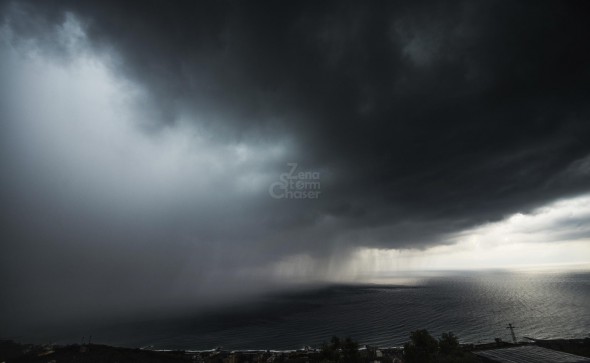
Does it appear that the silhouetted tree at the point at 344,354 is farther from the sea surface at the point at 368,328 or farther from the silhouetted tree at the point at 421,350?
the sea surface at the point at 368,328

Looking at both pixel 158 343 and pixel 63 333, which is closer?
pixel 158 343

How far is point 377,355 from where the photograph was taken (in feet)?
230

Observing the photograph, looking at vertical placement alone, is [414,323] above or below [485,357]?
below

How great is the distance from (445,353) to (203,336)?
386 ft

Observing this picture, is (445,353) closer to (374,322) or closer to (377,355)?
(377,355)

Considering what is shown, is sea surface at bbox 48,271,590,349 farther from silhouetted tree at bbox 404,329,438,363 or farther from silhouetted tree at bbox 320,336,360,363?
silhouetted tree at bbox 320,336,360,363

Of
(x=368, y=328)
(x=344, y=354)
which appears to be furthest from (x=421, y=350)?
(x=368, y=328)

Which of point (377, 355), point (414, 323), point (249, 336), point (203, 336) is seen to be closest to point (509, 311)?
point (414, 323)

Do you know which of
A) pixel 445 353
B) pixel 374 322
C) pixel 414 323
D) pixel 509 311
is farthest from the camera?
pixel 509 311

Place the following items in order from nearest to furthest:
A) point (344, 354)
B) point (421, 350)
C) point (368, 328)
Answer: point (344, 354) → point (421, 350) → point (368, 328)

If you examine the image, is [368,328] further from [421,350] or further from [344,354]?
[344,354]

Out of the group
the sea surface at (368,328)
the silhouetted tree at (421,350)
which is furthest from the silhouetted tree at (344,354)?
the sea surface at (368,328)

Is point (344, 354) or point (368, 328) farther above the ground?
point (344, 354)

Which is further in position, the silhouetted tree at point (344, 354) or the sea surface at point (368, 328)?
the sea surface at point (368, 328)
